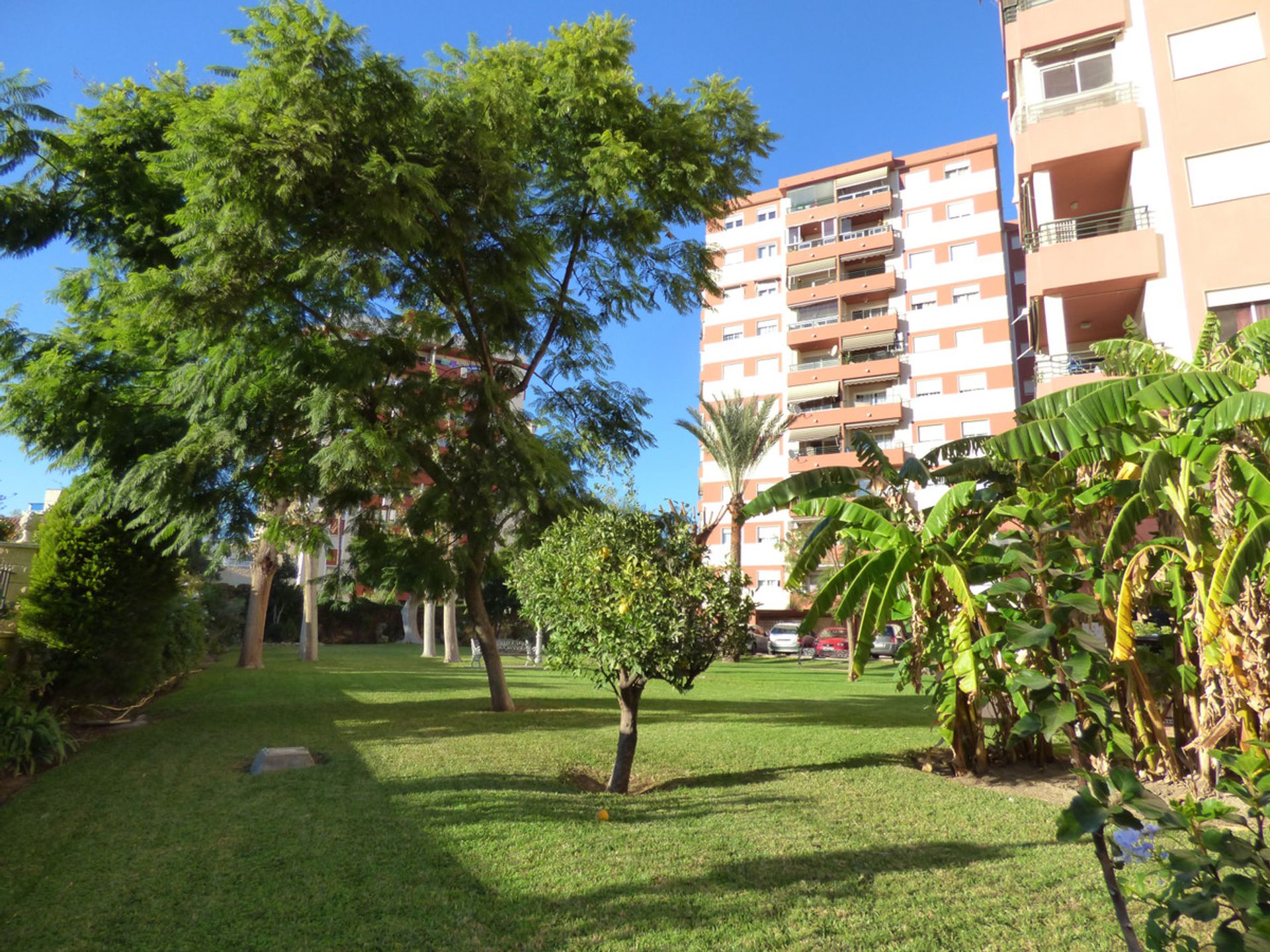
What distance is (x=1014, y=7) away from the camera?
1681 centimetres

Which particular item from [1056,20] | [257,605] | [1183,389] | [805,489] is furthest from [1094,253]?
[257,605]

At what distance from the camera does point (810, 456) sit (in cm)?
4462

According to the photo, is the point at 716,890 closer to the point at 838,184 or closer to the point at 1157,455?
the point at 1157,455

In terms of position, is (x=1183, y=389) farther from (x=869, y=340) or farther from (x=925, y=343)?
(x=869, y=340)

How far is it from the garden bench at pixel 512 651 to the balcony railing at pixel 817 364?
23.7 meters

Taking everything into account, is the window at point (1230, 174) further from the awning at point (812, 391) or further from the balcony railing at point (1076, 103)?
the awning at point (812, 391)

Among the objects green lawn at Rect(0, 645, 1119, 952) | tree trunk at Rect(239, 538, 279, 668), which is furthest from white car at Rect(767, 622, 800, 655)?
green lawn at Rect(0, 645, 1119, 952)

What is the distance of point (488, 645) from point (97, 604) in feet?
22.7

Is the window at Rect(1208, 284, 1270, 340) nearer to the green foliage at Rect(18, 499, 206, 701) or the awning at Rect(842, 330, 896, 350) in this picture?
the green foliage at Rect(18, 499, 206, 701)

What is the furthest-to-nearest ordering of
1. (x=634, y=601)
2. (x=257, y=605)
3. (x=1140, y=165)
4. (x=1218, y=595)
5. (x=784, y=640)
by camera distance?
(x=784, y=640)
(x=257, y=605)
(x=1140, y=165)
(x=634, y=601)
(x=1218, y=595)

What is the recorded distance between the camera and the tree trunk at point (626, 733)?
8.73 metres

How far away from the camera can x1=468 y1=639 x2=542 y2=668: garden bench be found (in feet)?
96.7

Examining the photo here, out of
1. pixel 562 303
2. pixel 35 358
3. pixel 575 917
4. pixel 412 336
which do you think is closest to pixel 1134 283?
pixel 562 303

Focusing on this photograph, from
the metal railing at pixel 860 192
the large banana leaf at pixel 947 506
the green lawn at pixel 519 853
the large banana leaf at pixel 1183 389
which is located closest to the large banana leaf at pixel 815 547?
the large banana leaf at pixel 947 506
